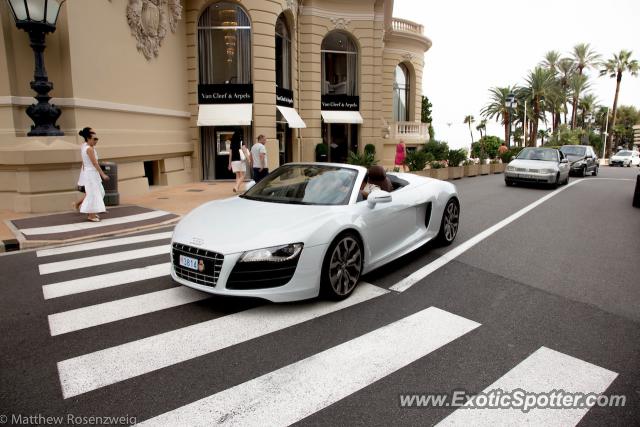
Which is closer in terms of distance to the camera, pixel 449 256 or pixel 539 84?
pixel 449 256

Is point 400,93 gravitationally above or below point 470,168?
above

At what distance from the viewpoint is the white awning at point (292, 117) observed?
21.7 meters

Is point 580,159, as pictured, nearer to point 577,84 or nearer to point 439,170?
point 439,170

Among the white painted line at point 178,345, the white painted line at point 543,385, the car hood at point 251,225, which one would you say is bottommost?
the white painted line at point 543,385

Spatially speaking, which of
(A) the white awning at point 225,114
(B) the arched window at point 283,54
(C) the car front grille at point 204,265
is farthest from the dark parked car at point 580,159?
(C) the car front grille at point 204,265

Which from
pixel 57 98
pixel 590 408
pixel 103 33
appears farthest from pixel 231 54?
pixel 590 408

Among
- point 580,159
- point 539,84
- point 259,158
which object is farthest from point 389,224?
point 539,84

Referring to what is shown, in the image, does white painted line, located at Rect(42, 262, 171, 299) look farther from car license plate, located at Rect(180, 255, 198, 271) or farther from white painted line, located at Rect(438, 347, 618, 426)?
white painted line, located at Rect(438, 347, 618, 426)

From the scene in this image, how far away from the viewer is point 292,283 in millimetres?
4625

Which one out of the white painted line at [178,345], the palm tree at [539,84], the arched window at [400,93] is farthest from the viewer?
the palm tree at [539,84]

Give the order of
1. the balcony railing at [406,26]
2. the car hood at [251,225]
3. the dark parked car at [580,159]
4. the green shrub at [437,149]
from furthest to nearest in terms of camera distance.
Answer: the balcony railing at [406,26] < the dark parked car at [580,159] < the green shrub at [437,149] < the car hood at [251,225]

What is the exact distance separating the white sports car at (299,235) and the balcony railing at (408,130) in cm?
2607

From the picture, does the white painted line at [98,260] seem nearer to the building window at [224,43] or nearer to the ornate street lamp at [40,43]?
the ornate street lamp at [40,43]

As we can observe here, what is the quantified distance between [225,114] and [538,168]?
12299mm
